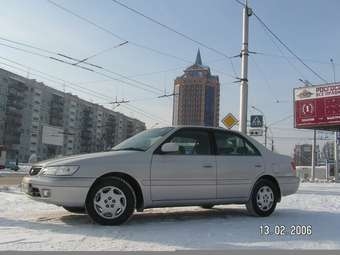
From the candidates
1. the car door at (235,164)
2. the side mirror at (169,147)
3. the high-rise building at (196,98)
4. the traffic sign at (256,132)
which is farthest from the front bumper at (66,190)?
the high-rise building at (196,98)

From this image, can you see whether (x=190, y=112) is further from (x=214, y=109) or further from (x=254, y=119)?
(x=254, y=119)

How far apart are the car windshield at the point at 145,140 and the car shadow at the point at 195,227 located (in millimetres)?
1149

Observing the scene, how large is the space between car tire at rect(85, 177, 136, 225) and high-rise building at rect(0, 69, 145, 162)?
292 feet

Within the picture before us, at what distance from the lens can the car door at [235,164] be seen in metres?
9.36

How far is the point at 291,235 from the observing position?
7.91 meters

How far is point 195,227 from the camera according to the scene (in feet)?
27.3

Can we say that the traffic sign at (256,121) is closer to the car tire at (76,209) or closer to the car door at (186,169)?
the car door at (186,169)

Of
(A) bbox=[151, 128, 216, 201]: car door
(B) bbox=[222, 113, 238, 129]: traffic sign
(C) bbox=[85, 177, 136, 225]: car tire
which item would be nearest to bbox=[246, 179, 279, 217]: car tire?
(A) bbox=[151, 128, 216, 201]: car door

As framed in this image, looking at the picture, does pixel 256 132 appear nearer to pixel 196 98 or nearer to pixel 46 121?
pixel 196 98

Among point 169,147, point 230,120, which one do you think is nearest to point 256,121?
point 230,120

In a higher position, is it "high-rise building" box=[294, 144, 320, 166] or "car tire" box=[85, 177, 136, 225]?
"high-rise building" box=[294, 144, 320, 166]

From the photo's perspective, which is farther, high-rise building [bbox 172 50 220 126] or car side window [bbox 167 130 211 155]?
high-rise building [bbox 172 50 220 126]

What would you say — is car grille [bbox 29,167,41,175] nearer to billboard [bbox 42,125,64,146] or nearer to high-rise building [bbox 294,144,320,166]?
billboard [bbox 42,125,64,146]

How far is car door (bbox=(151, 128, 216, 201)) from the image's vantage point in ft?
28.2
